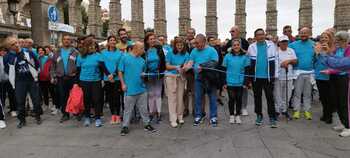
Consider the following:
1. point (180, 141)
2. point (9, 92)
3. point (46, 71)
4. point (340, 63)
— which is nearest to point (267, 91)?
point (340, 63)

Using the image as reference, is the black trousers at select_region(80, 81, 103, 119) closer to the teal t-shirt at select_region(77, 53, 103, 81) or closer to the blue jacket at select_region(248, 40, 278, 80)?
the teal t-shirt at select_region(77, 53, 103, 81)

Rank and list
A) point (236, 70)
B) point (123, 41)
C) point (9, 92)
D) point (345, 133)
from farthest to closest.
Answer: point (9, 92)
point (123, 41)
point (236, 70)
point (345, 133)

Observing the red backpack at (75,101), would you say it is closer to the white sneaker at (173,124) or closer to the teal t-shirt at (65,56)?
the teal t-shirt at (65,56)

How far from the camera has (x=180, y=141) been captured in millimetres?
5992

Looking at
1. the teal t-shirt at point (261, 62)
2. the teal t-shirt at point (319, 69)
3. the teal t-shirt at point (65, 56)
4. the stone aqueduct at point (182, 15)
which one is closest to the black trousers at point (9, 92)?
the teal t-shirt at point (65, 56)

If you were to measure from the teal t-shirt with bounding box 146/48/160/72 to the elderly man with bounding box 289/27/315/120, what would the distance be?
3120 millimetres

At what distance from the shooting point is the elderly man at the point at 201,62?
22.8ft

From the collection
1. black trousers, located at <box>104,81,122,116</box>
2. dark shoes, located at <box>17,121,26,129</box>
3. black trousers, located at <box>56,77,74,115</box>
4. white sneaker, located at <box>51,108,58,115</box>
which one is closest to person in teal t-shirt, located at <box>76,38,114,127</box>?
black trousers, located at <box>104,81,122,116</box>

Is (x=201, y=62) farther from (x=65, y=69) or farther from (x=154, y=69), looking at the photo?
(x=65, y=69)

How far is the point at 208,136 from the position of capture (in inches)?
247

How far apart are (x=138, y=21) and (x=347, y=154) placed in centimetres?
4118

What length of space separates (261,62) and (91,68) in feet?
11.6

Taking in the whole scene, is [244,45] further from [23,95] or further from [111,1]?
[111,1]

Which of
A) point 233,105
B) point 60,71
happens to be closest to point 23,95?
point 60,71
